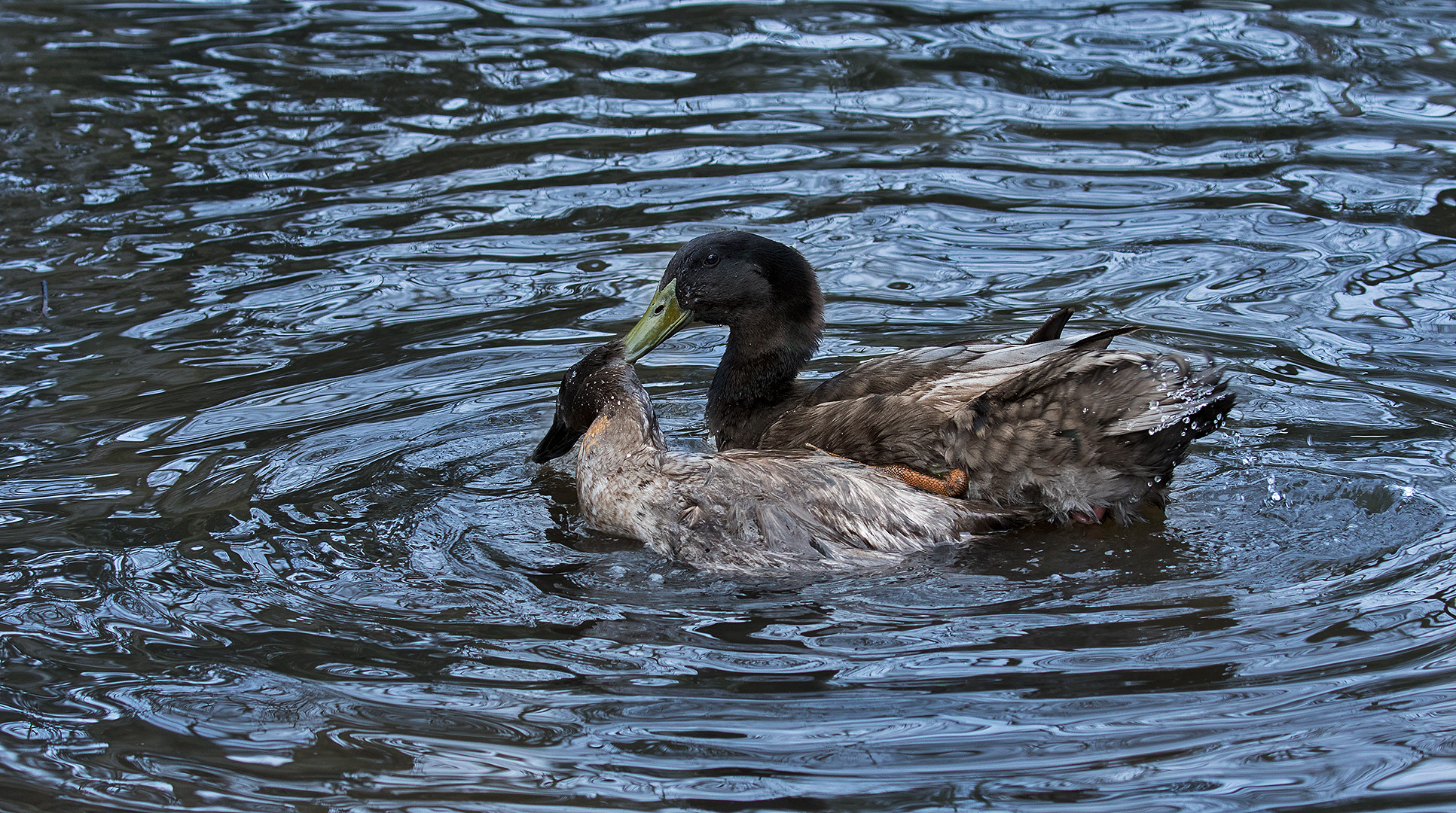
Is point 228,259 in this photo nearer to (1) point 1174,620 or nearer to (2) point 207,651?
(2) point 207,651

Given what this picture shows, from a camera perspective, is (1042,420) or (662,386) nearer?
(1042,420)

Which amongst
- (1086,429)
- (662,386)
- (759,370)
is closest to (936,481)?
(1086,429)

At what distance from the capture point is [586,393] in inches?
261

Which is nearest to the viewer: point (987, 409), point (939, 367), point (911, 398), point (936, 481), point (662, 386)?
point (987, 409)

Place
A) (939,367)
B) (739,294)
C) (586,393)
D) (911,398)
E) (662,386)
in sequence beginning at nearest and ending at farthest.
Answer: (911,398)
(939,367)
(586,393)
(739,294)
(662,386)

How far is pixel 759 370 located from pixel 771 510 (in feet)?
4.57

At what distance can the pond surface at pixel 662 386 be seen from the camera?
4.40 metres

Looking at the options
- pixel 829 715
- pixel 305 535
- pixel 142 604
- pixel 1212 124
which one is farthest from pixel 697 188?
pixel 829 715

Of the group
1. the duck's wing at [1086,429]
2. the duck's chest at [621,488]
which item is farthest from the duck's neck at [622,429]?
the duck's wing at [1086,429]

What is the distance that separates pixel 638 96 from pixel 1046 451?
6531 mm

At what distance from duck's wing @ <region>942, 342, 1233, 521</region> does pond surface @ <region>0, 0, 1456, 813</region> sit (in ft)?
0.85

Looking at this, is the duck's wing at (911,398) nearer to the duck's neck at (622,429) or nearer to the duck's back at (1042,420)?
the duck's back at (1042,420)

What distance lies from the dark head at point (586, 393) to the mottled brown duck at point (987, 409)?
21 cm

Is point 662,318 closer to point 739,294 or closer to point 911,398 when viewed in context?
point 739,294
